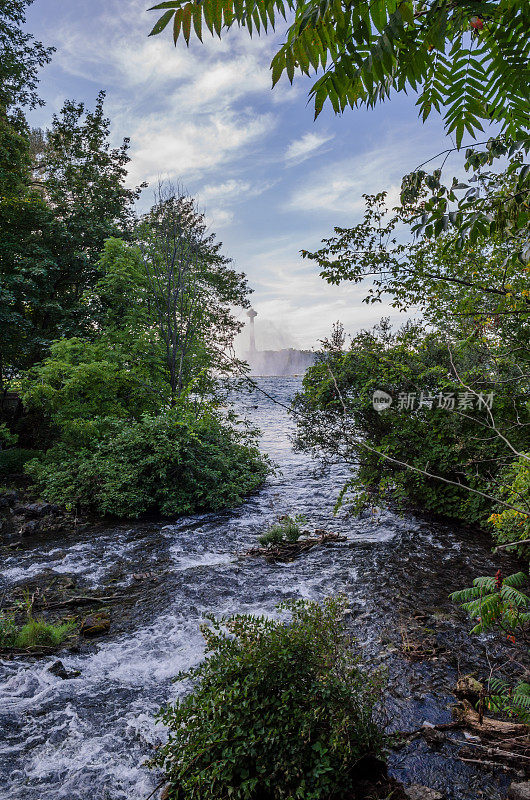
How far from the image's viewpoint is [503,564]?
6.29 meters

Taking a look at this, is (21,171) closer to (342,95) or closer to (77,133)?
(77,133)

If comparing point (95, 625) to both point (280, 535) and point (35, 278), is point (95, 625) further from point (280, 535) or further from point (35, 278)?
point (35, 278)

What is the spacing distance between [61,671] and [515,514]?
18.9 feet

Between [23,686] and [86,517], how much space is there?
621 centimetres

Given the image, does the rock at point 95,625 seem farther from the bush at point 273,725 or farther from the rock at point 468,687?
the rock at point 468,687

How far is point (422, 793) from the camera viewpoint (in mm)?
2662

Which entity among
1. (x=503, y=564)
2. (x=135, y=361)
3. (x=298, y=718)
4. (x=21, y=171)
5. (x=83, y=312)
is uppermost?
(x=21, y=171)

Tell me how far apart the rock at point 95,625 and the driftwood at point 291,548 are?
110 inches

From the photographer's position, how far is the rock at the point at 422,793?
262 centimetres

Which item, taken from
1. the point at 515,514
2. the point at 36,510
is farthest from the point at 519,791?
the point at 36,510

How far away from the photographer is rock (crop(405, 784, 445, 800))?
2.62m

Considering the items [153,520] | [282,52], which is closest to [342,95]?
[282,52]

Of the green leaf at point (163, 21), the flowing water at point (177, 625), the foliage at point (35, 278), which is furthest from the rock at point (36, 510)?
the green leaf at point (163, 21)

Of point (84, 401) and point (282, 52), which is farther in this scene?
point (84, 401)
